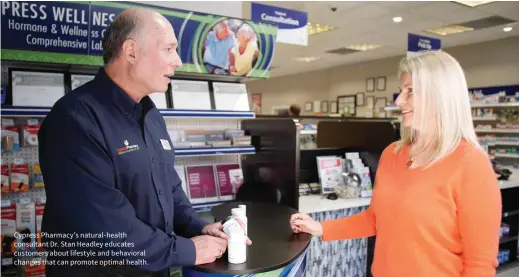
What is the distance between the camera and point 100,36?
2.46 meters

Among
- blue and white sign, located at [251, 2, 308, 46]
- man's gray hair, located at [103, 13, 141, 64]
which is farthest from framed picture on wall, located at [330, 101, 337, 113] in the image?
man's gray hair, located at [103, 13, 141, 64]

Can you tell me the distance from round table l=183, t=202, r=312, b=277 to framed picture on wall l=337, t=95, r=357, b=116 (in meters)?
11.2

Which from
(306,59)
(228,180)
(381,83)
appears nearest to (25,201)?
(228,180)

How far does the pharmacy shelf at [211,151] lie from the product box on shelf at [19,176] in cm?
99

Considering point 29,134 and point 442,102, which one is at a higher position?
point 442,102

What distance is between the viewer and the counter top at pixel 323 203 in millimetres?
2840

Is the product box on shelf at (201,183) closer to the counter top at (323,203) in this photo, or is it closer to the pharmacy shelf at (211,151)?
the pharmacy shelf at (211,151)

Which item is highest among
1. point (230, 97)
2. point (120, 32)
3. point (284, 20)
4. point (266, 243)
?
point (284, 20)

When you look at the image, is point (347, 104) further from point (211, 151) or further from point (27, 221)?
point (27, 221)

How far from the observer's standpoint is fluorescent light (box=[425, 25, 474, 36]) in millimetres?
7684

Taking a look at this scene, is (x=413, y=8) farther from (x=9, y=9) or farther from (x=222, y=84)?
(x=9, y=9)

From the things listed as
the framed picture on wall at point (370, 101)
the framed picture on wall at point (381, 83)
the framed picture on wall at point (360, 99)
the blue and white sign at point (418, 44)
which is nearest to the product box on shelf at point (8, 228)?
the blue and white sign at point (418, 44)

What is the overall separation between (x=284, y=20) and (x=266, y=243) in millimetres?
3231

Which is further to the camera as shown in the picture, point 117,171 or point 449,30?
point 449,30
